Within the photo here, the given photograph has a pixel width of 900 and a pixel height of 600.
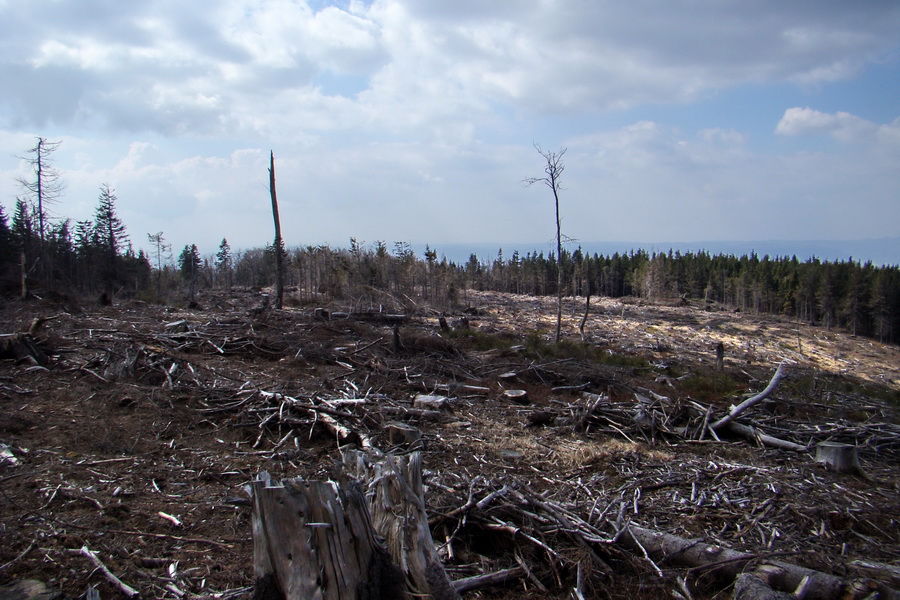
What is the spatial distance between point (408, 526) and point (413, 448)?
130 inches

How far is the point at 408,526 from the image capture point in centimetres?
301

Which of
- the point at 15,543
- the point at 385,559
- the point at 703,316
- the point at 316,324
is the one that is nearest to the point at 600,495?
the point at 385,559

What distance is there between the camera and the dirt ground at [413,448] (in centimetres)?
377

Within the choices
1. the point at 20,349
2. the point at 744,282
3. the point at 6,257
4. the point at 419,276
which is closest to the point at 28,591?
the point at 20,349

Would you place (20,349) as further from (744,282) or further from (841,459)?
(744,282)

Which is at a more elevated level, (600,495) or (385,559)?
(385,559)

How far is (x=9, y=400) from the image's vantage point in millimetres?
6879

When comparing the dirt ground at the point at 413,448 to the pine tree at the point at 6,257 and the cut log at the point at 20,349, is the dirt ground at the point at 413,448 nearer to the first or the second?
the cut log at the point at 20,349

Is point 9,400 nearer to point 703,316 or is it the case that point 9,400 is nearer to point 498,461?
point 498,461

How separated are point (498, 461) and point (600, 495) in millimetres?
1503

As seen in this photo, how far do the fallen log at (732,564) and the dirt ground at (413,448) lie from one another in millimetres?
124

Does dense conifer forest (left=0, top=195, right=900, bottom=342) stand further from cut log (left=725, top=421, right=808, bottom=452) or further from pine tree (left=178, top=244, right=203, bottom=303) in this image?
cut log (left=725, top=421, right=808, bottom=452)

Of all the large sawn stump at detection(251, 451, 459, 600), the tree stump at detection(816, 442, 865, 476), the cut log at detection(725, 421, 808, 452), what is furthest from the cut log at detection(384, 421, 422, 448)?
the tree stump at detection(816, 442, 865, 476)

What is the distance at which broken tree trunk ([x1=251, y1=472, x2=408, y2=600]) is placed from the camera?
2578 millimetres
